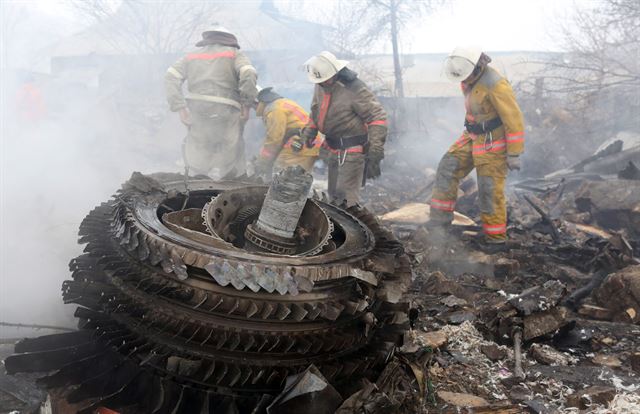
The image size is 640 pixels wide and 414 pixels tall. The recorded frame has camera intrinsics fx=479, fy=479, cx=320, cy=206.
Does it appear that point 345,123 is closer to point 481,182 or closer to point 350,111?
point 350,111

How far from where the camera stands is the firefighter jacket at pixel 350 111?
18.9 ft

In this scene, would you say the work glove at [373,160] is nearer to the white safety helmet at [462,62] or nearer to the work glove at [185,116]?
the white safety helmet at [462,62]

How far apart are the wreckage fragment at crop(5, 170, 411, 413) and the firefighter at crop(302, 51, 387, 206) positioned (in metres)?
3.42

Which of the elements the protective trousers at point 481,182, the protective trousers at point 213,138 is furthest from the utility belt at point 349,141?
the protective trousers at point 213,138

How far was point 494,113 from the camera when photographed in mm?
5457

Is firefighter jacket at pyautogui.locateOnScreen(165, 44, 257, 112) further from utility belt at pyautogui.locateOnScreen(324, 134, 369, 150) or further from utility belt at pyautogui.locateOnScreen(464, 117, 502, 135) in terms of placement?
utility belt at pyautogui.locateOnScreen(464, 117, 502, 135)

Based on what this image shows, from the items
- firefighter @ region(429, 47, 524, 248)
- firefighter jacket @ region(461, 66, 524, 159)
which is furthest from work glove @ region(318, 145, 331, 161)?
firefighter jacket @ region(461, 66, 524, 159)

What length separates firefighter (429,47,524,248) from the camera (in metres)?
5.24

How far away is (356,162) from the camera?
5.94 meters

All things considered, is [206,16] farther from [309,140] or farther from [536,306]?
[536,306]

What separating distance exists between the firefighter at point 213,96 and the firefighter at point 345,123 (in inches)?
36.3

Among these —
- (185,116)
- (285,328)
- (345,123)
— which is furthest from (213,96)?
(285,328)

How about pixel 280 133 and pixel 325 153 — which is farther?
pixel 280 133

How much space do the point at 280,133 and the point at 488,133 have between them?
2639 mm
